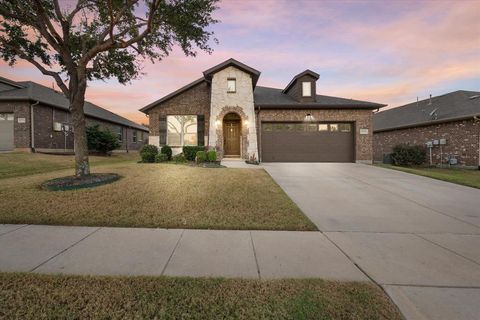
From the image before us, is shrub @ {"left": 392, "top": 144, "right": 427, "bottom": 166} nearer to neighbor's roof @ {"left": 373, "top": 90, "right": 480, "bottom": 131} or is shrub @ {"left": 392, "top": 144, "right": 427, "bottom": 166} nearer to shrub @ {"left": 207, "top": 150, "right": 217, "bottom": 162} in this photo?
neighbor's roof @ {"left": 373, "top": 90, "right": 480, "bottom": 131}

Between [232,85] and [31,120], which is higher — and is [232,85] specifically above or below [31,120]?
above

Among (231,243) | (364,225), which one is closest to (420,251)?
(364,225)

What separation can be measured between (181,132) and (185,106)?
194 cm

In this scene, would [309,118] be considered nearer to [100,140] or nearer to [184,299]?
[184,299]

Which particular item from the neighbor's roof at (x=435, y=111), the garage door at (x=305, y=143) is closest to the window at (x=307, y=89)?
the garage door at (x=305, y=143)

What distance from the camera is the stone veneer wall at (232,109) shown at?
1470 centimetres

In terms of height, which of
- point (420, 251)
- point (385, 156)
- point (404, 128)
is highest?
point (404, 128)

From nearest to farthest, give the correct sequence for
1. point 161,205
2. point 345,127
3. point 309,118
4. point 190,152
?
1. point 161,205
2. point 190,152
3. point 309,118
4. point 345,127

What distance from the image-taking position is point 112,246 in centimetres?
356

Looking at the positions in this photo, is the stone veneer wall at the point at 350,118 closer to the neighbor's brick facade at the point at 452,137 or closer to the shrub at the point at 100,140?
the neighbor's brick facade at the point at 452,137

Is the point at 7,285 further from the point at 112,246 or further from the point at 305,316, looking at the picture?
the point at 305,316

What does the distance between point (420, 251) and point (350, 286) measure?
194cm

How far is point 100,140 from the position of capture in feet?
64.7

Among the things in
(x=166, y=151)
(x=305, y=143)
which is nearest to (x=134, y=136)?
(x=166, y=151)
